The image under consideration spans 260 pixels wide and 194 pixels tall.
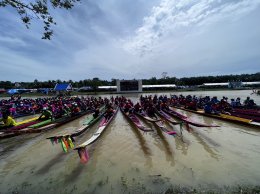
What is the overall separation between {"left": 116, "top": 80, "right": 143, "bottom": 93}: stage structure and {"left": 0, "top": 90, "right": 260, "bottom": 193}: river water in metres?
57.2

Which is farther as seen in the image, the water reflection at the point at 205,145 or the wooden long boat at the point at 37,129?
the wooden long boat at the point at 37,129

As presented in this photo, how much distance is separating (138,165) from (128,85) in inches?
2395

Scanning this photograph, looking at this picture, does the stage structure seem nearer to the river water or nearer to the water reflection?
the water reflection

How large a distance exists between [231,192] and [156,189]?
1741 mm

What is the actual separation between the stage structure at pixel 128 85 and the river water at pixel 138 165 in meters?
57.2

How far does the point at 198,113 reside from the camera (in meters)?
16.4

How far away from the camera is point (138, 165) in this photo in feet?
20.0

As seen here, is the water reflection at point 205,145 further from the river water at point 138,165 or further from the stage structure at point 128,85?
the stage structure at point 128,85

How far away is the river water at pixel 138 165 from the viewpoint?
15.8ft

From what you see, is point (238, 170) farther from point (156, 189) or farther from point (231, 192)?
point (156, 189)

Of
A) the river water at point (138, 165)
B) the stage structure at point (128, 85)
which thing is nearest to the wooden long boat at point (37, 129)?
the river water at point (138, 165)

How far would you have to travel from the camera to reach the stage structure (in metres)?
66.2

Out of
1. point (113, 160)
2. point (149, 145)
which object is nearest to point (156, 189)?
point (113, 160)

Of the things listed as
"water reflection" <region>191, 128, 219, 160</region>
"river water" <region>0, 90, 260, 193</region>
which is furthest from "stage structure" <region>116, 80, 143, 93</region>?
"river water" <region>0, 90, 260, 193</region>
